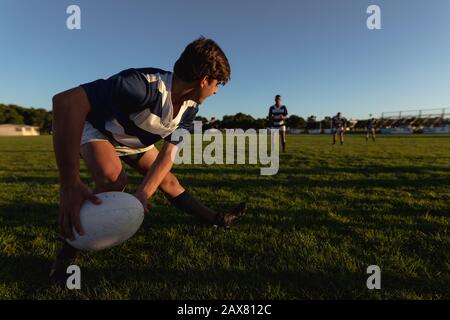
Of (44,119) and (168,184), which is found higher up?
(44,119)

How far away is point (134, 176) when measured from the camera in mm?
6832

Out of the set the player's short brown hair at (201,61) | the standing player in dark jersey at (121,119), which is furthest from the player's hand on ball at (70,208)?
the player's short brown hair at (201,61)

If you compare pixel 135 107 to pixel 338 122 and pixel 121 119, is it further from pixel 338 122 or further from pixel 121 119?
pixel 338 122

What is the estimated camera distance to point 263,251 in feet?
8.78

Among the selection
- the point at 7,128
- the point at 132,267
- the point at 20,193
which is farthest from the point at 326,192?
the point at 7,128

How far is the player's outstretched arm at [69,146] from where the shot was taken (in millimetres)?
1674

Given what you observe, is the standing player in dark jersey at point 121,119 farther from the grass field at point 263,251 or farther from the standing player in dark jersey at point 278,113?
the standing player in dark jersey at point 278,113

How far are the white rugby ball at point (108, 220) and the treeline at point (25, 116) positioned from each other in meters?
113

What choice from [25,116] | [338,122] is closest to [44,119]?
[25,116]

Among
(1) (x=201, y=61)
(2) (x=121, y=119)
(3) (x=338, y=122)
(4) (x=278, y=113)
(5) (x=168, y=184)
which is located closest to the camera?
(1) (x=201, y=61)

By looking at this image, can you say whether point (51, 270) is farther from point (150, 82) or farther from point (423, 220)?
point (423, 220)

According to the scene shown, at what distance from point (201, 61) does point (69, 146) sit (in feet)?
3.21

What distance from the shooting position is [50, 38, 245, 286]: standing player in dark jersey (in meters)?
1.73
